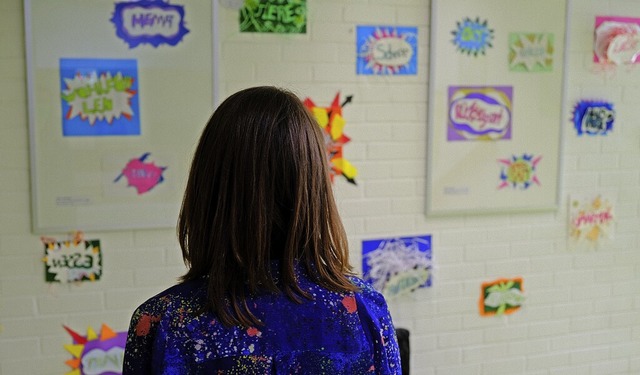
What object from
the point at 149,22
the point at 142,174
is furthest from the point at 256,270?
the point at 149,22

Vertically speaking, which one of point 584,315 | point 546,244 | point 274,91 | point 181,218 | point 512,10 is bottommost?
point 584,315

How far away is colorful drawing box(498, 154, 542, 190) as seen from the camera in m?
2.84

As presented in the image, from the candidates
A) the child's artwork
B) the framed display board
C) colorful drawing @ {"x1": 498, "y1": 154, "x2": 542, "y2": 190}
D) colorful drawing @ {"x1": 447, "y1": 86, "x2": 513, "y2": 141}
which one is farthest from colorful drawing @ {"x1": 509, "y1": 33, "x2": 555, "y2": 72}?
the child's artwork

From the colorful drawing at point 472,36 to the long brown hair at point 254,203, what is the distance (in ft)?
5.49

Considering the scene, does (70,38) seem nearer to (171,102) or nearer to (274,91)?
(171,102)

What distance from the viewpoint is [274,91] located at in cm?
119

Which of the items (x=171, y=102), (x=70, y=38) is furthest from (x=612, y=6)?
(x=70, y=38)

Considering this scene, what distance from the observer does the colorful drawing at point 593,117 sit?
2932 millimetres

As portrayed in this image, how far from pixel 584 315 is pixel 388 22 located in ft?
5.15

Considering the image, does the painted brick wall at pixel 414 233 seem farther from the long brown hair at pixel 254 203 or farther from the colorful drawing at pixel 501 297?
the long brown hair at pixel 254 203

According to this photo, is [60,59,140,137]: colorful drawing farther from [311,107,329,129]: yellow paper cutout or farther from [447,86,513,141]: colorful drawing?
[447,86,513,141]: colorful drawing

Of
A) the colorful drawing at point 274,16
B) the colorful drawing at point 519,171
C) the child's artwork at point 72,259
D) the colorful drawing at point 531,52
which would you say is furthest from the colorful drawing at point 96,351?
the colorful drawing at point 531,52

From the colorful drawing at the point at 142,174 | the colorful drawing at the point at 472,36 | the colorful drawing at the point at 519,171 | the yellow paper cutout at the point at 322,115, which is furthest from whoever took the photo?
the colorful drawing at the point at 519,171

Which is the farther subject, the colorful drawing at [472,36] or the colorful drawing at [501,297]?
the colorful drawing at [501,297]
